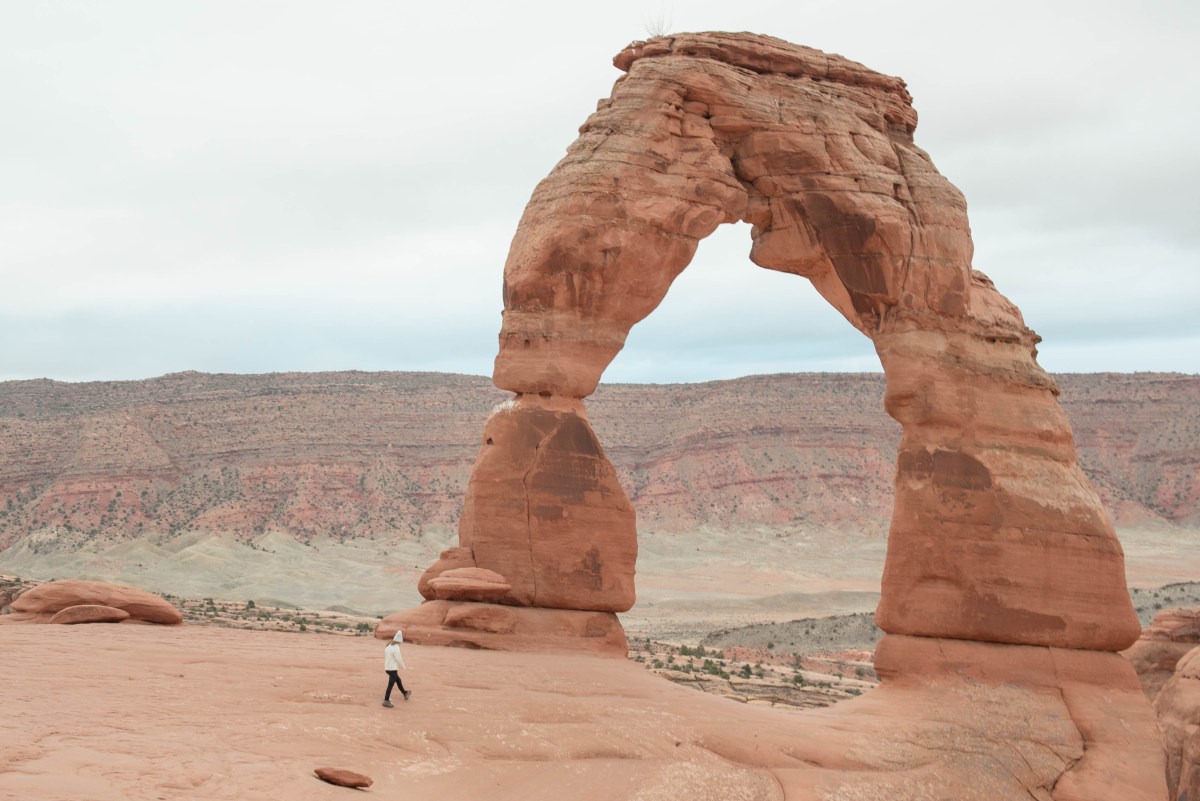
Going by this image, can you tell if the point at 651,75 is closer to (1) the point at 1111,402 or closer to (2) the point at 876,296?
(2) the point at 876,296

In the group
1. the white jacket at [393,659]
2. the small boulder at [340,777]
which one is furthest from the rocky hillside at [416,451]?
the small boulder at [340,777]

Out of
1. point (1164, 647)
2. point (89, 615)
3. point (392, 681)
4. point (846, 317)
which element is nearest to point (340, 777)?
point (392, 681)

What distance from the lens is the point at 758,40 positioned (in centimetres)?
2008

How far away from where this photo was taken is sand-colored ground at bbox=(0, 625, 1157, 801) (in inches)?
398

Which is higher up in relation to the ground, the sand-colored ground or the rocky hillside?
the rocky hillside

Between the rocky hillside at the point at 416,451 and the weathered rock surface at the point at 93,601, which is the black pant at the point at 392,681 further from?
the rocky hillside at the point at 416,451

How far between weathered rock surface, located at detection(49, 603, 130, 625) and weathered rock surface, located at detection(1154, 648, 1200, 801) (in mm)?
15174

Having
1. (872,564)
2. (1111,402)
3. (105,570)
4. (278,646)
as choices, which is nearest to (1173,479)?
(1111,402)

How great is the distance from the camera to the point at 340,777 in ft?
33.8

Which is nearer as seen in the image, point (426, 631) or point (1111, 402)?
point (426, 631)

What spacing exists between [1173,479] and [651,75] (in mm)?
77236

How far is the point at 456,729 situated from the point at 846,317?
10.5m

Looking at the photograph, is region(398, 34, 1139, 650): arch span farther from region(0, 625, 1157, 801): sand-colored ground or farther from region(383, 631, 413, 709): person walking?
region(383, 631, 413, 709): person walking

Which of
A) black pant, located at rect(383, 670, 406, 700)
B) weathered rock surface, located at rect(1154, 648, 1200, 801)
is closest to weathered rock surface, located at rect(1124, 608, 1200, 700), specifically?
weathered rock surface, located at rect(1154, 648, 1200, 801)
